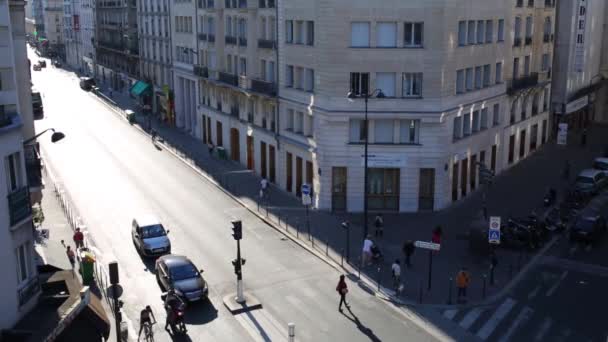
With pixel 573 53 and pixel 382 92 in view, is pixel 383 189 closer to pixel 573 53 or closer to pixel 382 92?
pixel 382 92

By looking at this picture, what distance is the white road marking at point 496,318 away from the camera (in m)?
27.3

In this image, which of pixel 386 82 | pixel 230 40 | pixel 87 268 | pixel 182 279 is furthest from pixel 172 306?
pixel 230 40

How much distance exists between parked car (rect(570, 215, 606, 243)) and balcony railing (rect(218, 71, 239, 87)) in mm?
30120

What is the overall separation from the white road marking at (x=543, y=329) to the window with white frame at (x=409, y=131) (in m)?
17.2

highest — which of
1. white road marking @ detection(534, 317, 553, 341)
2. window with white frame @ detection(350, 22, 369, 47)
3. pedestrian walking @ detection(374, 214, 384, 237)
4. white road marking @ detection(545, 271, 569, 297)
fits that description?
window with white frame @ detection(350, 22, 369, 47)

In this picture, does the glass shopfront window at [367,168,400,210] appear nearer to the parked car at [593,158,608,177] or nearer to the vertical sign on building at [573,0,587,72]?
the parked car at [593,158,608,177]

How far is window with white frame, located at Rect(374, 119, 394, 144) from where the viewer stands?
42.8 metres

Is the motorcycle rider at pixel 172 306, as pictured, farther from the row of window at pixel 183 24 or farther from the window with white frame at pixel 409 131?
the row of window at pixel 183 24

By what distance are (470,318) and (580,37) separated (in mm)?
45431

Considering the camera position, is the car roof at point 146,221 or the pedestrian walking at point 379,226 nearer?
the car roof at point 146,221

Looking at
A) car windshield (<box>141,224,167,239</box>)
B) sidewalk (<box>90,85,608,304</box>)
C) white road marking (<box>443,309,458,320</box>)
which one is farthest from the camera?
car windshield (<box>141,224,167,239</box>)

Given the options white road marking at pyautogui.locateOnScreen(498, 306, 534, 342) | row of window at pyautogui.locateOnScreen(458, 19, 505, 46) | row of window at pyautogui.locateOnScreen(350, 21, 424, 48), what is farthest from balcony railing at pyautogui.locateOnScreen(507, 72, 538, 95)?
white road marking at pyautogui.locateOnScreen(498, 306, 534, 342)

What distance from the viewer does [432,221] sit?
139ft

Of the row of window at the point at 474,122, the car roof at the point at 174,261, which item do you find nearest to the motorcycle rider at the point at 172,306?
the car roof at the point at 174,261
